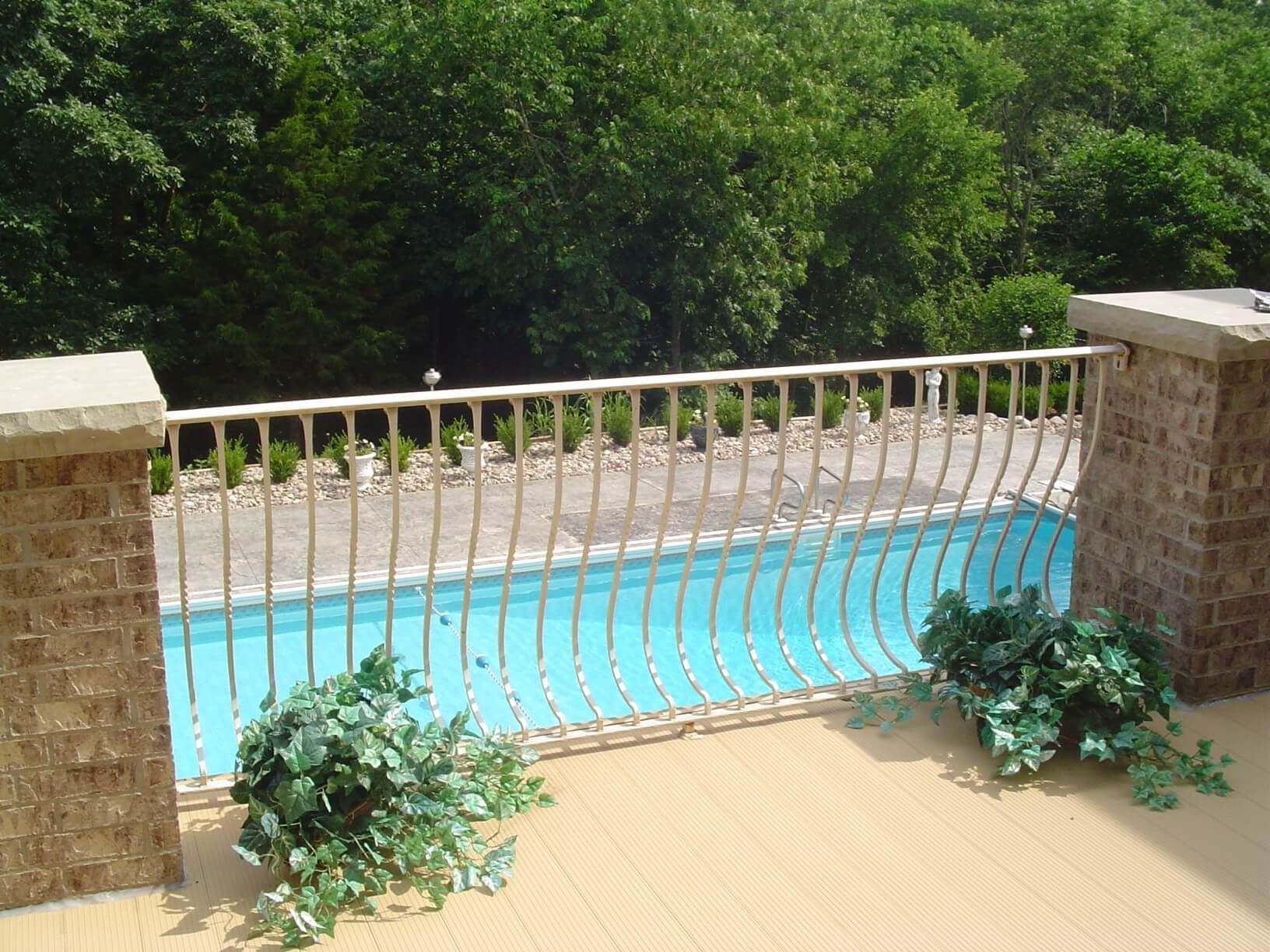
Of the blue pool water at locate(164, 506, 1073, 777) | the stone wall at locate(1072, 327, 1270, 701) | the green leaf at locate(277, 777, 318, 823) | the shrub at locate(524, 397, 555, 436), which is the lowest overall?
the blue pool water at locate(164, 506, 1073, 777)

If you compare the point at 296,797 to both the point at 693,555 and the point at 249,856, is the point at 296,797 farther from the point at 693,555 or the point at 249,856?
the point at 693,555

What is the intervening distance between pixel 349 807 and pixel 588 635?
15.2 ft

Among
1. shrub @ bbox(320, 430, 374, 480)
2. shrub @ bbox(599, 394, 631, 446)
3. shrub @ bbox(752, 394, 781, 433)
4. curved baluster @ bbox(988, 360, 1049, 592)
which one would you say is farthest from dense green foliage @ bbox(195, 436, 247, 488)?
curved baluster @ bbox(988, 360, 1049, 592)

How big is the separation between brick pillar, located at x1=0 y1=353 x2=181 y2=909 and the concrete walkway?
4.89 m

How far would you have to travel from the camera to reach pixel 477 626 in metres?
7.40

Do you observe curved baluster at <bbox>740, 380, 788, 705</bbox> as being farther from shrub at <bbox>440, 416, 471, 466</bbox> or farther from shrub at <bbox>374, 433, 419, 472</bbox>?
shrub at <bbox>440, 416, 471, 466</bbox>

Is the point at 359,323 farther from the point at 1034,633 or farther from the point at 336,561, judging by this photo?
the point at 1034,633

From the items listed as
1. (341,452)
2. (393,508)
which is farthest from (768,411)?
(393,508)

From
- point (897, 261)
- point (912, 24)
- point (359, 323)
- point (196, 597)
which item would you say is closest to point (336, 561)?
point (196, 597)

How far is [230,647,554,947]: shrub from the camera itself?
2.58 meters

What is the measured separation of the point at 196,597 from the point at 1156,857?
19.1ft

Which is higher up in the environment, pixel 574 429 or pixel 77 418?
pixel 77 418

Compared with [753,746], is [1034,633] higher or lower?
higher

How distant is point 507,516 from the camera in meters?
8.99
